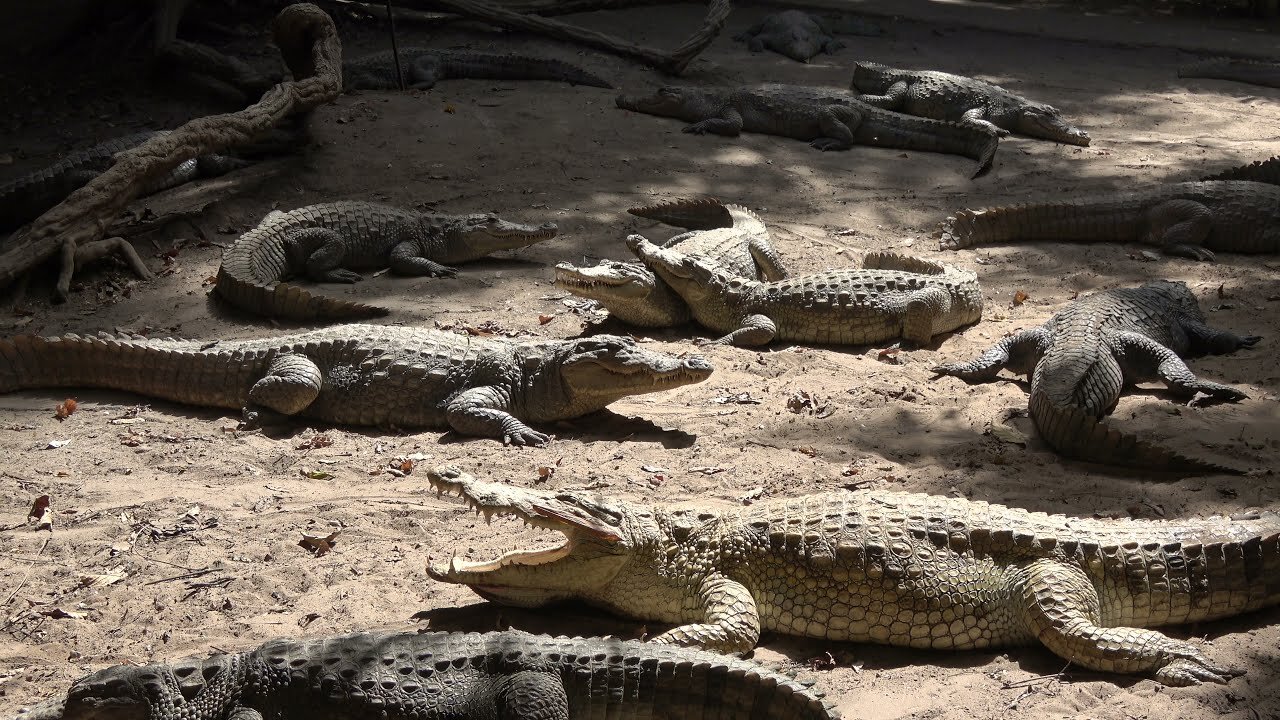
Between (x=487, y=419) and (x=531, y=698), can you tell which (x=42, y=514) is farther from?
(x=531, y=698)

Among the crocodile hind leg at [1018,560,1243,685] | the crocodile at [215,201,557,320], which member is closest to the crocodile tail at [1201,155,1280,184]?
the crocodile at [215,201,557,320]

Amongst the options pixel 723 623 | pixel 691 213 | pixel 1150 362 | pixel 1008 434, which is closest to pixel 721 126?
pixel 691 213

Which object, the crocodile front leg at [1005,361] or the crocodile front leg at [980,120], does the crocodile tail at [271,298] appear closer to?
the crocodile front leg at [1005,361]

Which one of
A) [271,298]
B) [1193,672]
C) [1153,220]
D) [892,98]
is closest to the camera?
[1193,672]

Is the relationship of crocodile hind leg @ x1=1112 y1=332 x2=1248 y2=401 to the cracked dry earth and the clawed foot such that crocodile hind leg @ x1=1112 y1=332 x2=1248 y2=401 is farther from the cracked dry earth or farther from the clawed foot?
the clawed foot

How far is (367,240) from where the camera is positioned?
8.42m

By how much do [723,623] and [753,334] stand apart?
338 cm

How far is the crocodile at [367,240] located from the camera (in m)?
8.13

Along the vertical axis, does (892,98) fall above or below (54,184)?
above

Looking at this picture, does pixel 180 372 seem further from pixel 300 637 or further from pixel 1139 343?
pixel 1139 343

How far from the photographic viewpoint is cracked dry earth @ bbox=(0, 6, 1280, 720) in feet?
12.8

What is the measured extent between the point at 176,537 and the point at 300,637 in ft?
3.40

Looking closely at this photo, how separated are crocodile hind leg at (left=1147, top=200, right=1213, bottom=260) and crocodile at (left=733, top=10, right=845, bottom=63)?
7012 millimetres

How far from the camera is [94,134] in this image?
1142 cm
